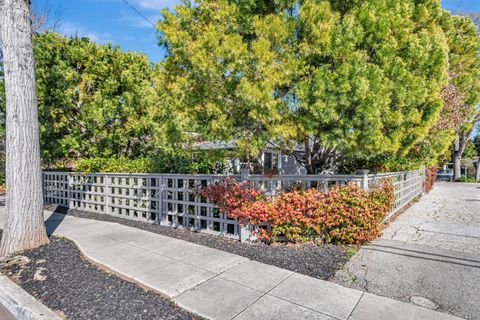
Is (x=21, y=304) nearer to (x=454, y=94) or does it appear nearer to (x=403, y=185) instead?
(x=403, y=185)

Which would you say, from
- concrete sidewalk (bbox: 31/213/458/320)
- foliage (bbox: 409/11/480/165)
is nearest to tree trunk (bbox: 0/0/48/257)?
concrete sidewalk (bbox: 31/213/458/320)

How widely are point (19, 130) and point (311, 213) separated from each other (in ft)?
17.5

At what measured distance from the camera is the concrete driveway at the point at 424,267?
3.42 metres

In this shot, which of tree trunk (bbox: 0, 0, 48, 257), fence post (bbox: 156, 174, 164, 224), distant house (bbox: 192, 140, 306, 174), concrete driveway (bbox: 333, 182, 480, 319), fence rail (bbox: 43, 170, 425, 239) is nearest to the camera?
concrete driveway (bbox: 333, 182, 480, 319)

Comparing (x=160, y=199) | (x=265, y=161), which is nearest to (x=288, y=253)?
(x=160, y=199)

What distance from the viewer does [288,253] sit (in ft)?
15.8

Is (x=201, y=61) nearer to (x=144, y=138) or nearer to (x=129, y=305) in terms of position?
(x=129, y=305)

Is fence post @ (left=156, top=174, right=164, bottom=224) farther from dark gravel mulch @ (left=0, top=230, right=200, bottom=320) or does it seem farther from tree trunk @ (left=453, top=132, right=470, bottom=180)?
tree trunk @ (left=453, top=132, right=470, bottom=180)

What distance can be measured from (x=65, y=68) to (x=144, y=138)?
3.37m

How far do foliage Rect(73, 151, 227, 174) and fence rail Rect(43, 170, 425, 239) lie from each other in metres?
0.30

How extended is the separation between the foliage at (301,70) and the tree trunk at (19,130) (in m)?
2.38

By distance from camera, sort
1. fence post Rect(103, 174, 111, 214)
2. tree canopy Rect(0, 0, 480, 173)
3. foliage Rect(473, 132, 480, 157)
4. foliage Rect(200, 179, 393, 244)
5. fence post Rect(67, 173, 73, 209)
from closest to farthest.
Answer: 1. tree canopy Rect(0, 0, 480, 173)
2. foliage Rect(200, 179, 393, 244)
3. fence post Rect(103, 174, 111, 214)
4. fence post Rect(67, 173, 73, 209)
5. foliage Rect(473, 132, 480, 157)

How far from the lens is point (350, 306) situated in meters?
3.16

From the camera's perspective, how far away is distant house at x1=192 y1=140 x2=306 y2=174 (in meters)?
6.60
